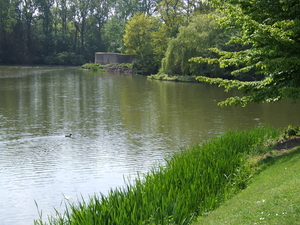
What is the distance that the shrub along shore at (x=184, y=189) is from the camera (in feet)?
18.5

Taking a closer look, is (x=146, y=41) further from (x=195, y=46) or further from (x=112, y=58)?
(x=195, y=46)

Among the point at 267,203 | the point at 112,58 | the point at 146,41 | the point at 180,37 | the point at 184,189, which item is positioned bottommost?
the point at 184,189

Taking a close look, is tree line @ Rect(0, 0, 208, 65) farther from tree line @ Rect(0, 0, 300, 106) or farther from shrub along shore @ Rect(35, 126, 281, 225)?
shrub along shore @ Rect(35, 126, 281, 225)

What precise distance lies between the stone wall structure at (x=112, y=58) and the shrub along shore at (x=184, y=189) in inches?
2241

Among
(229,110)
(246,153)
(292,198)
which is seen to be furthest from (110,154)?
(229,110)

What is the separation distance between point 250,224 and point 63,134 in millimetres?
11562

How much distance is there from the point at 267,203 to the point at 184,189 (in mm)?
1627

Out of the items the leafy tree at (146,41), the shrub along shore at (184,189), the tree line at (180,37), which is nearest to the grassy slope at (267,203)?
the shrub along shore at (184,189)

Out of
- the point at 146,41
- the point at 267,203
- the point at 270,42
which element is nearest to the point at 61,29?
the point at 146,41

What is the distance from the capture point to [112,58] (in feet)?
225

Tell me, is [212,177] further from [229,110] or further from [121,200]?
[229,110]

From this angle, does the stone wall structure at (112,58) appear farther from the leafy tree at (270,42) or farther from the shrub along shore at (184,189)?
the leafy tree at (270,42)

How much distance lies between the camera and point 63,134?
51.3 ft

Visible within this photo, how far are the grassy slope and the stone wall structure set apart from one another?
6028cm
